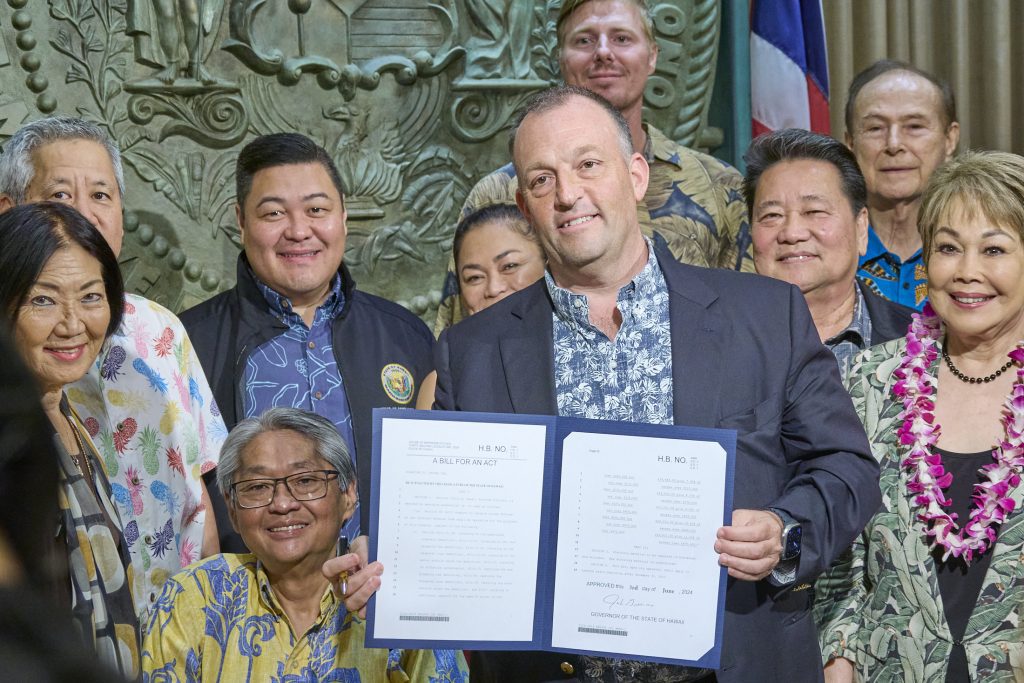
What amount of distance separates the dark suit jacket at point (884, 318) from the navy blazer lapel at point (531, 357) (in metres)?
1.33

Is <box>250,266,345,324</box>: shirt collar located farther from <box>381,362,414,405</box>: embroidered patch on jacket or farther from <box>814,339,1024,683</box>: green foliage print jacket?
<box>814,339,1024,683</box>: green foliage print jacket

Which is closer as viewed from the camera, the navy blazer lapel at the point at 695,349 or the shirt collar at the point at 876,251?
the navy blazer lapel at the point at 695,349

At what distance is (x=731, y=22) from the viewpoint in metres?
5.16

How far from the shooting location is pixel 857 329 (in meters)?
3.51

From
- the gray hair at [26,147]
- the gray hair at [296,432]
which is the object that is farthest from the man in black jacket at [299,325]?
the gray hair at [26,147]

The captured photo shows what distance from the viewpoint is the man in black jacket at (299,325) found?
11.7 ft

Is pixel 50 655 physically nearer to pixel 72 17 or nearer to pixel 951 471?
pixel 951 471

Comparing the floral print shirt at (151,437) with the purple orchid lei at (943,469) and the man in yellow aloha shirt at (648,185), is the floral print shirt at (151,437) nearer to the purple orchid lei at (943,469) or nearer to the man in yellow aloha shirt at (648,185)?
the man in yellow aloha shirt at (648,185)

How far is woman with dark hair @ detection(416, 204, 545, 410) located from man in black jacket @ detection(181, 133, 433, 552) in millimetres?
176

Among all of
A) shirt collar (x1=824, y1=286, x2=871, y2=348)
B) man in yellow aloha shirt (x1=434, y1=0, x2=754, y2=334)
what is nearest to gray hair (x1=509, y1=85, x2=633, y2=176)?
shirt collar (x1=824, y1=286, x2=871, y2=348)

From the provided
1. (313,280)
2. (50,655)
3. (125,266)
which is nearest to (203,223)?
(125,266)

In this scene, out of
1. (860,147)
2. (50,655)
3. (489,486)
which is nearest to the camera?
(50,655)

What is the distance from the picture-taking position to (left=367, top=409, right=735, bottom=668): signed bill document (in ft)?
7.29

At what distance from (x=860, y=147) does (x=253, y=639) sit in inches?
103
